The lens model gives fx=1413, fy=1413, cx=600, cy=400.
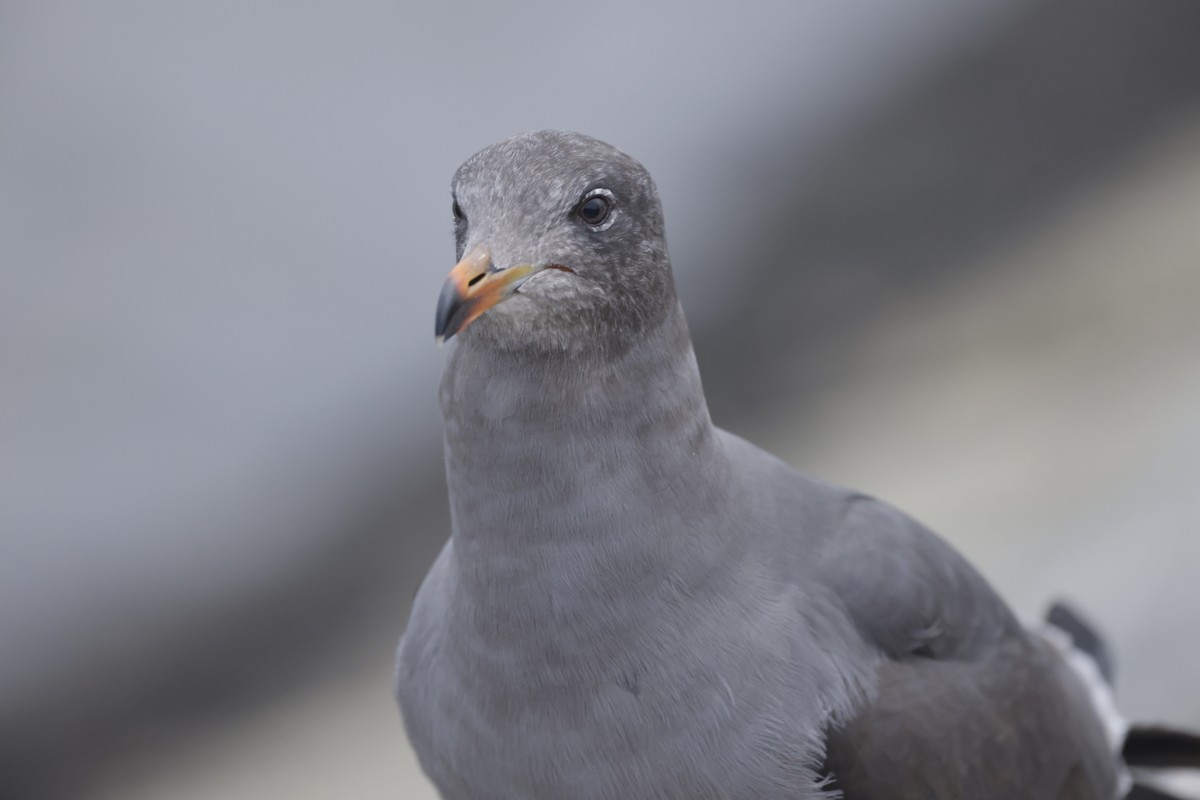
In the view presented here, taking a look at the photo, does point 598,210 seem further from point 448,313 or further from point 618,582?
point 618,582

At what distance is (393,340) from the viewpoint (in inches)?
152

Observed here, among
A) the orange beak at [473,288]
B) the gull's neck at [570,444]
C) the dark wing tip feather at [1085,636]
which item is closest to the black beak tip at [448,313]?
the orange beak at [473,288]

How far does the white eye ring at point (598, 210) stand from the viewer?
1530 mm

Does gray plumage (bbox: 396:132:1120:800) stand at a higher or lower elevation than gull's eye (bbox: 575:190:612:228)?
lower

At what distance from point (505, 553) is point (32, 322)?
98.5 inches

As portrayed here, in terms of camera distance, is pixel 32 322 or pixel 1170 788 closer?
pixel 1170 788

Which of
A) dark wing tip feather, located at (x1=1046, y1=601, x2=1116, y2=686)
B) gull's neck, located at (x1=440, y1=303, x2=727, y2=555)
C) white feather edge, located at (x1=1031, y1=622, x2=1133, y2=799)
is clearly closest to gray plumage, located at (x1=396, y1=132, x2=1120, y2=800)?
gull's neck, located at (x1=440, y1=303, x2=727, y2=555)

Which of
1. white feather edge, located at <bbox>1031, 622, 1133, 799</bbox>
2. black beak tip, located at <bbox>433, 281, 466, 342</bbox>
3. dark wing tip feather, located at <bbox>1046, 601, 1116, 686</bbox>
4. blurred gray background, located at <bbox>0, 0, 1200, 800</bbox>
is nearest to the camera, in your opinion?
black beak tip, located at <bbox>433, 281, 466, 342</bbox>

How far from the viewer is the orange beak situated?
1396 millimetres

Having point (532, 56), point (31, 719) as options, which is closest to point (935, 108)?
point (532, 56)

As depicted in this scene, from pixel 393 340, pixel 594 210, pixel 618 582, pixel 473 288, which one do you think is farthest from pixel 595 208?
pixel 393 340

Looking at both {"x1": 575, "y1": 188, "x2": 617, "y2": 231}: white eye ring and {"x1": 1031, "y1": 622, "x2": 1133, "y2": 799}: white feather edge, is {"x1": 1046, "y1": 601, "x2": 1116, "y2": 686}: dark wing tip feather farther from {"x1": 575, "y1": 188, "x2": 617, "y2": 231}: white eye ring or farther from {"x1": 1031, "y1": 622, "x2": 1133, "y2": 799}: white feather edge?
{"x1": 575, "y1": 188, "x2": 617, "y2": 231}: white eye ring

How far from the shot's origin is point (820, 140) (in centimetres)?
421

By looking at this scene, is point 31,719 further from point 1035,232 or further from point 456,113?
point 1035,232
